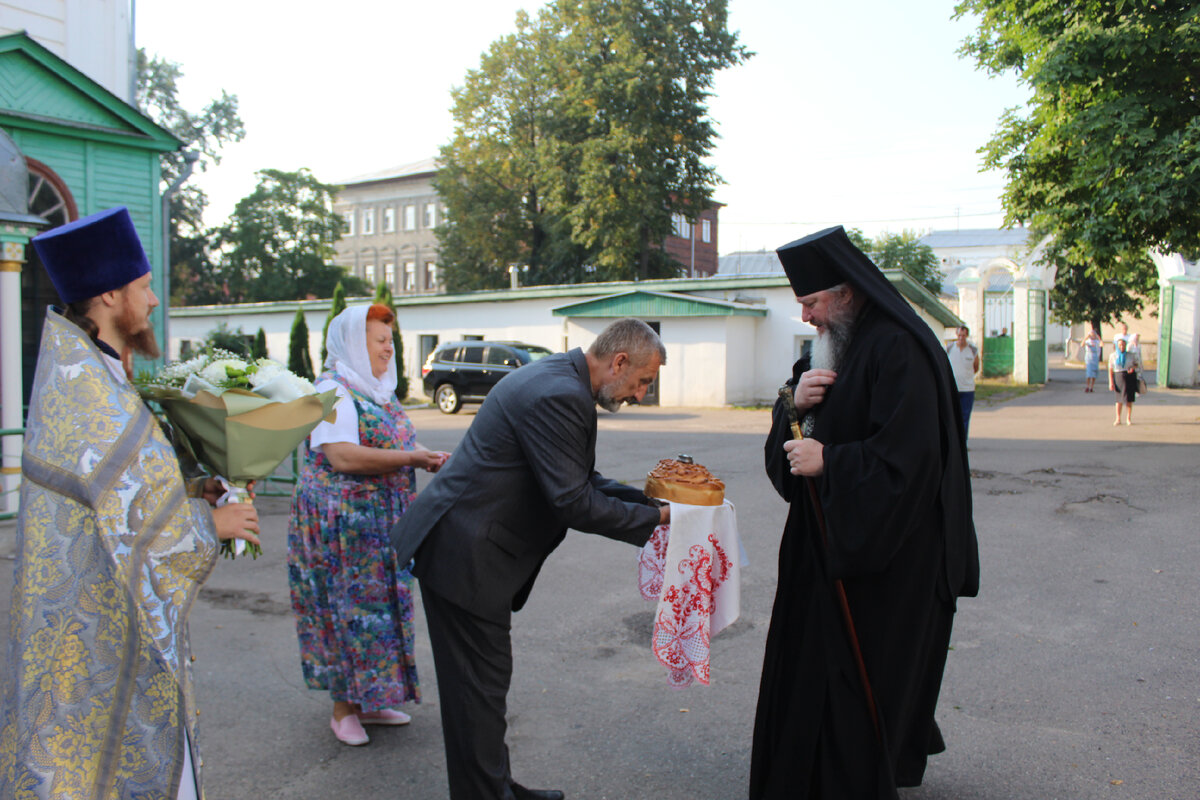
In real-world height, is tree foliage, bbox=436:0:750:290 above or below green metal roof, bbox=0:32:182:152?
above

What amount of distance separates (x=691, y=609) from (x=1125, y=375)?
52.2ft

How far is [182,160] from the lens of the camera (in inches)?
1993

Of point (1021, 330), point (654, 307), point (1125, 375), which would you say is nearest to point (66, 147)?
point (654, 307)

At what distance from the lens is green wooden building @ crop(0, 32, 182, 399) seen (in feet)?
33.0

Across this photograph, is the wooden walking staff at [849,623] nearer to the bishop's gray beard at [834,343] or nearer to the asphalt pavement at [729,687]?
the bishop's gray beard at [834,343]

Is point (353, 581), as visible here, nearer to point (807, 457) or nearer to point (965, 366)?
point (807, 457)

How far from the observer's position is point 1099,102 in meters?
11.8

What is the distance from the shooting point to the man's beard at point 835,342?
3.04 metres

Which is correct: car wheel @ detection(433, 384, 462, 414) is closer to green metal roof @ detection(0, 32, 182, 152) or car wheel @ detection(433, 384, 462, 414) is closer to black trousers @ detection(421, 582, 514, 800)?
green metal roof @ detection(0, 32, 182, 152)

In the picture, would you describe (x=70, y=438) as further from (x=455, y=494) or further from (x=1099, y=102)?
(x=1099, y=102)

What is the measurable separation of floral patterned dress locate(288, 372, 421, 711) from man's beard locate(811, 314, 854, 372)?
1.87 meters

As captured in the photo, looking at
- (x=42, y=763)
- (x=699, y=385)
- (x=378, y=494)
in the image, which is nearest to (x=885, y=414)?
(x=378, y=494)

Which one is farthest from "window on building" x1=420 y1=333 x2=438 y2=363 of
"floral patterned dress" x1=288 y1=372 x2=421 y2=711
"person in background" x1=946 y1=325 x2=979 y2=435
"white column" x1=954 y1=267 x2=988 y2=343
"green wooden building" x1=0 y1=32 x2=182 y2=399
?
"floral patterned dress" x1=288 y1=372 x2=421 y2=711

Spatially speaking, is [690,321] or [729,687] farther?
[690,321]
